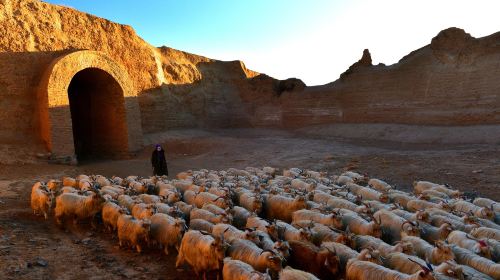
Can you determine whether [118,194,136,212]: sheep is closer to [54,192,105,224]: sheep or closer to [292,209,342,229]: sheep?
[54,192,105,224]: sheep

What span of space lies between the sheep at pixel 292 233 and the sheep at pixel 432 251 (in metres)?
1.46

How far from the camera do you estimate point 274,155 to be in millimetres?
19188

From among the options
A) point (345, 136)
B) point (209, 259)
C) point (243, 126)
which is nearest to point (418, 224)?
point (209, 259)

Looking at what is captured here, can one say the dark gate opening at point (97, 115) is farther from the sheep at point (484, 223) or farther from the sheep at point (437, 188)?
the sheep at point (484, 223)

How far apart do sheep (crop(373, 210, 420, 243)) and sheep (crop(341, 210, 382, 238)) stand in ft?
0.89

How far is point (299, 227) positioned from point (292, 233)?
11.7 inches

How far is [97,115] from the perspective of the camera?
2320cm

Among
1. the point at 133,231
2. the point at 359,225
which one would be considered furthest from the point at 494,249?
the point at 133,231

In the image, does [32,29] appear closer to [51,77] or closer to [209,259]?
[51,77]

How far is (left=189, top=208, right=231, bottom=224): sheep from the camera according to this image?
24.3ft

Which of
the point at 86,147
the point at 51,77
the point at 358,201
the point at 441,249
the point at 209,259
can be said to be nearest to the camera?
the point at 441,249

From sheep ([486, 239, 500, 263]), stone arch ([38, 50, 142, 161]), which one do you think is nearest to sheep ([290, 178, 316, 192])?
sheep ([486, 239, 500, 263])

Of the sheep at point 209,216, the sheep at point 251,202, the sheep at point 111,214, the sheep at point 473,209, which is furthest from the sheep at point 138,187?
the sheep at point 473,209

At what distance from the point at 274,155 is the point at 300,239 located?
12.8m
